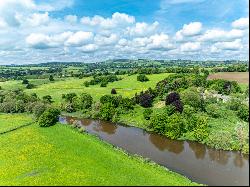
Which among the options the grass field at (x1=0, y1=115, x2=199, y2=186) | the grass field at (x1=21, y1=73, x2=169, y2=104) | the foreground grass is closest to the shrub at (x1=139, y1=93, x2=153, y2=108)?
the grass field at (x1=21, y1=73, x2=169, y2=104)

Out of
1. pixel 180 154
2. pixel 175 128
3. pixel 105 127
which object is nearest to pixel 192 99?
pixel 175 128

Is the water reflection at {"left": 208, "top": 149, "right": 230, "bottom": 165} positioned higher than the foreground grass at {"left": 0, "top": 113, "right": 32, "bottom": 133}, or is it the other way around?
the water reflection at {"left": 208, "top": 149, "right": 230, "bottom": 165}

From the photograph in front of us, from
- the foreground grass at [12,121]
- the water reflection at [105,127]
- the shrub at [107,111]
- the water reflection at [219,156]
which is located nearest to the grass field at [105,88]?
the foreground grass at [12,121]

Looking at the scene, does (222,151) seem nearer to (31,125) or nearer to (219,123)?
(219,123)

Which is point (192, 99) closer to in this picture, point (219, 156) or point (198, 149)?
point (198, 149)

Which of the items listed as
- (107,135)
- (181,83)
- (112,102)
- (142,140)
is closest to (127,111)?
(112,102)

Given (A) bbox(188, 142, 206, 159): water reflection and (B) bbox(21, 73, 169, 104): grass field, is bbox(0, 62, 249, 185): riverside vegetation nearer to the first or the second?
(B) bbox(21, 73, 169, 104): grass field
